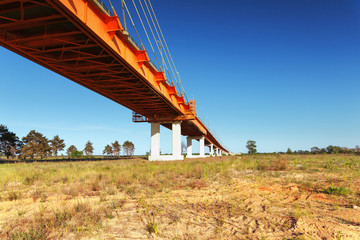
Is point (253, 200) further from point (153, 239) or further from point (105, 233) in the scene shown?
point (105, 233)

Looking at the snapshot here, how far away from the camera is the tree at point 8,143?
190 feet

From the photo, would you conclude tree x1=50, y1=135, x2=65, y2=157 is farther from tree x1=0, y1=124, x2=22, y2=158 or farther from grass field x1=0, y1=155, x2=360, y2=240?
grass field x1=0, y1=155, x2=360, y2=240

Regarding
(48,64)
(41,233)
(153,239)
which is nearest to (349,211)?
(153,239)

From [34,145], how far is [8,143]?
395 inches

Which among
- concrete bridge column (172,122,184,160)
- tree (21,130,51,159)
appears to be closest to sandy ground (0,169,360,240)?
concrete bridge column (172,122,184,160)

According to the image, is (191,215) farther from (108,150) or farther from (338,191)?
(108,150)

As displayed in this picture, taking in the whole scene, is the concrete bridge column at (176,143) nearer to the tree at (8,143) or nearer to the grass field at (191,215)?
the grass field at (191,215)

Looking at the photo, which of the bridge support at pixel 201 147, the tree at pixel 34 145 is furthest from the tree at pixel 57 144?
the bridge support at pixel 201 147

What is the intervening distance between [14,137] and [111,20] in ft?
213

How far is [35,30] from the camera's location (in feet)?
47.8

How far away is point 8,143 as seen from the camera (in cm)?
6378

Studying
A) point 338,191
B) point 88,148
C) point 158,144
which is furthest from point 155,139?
point 88,148

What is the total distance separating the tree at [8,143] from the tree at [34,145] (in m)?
3.14

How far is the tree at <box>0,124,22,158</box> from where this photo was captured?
57766mm
